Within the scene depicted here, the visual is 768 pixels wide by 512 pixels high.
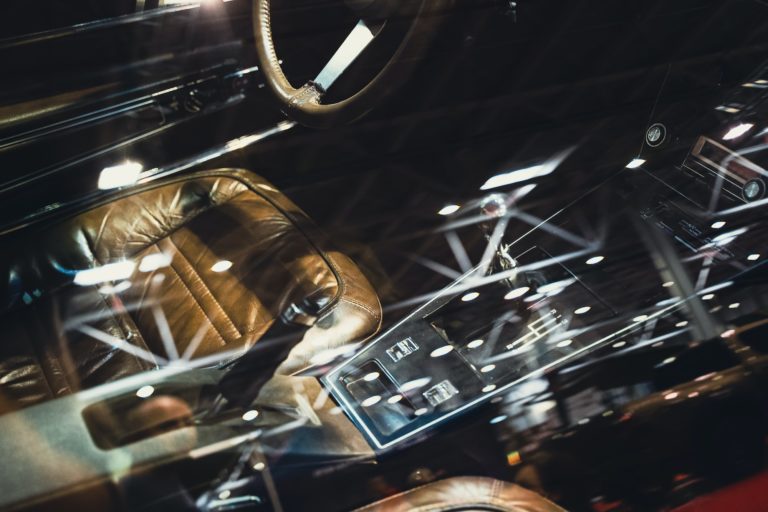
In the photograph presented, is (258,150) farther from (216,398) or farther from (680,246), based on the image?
(680,246)

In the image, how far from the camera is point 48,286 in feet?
4.82

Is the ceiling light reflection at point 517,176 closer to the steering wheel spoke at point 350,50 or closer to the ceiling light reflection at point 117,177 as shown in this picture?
the steering wheel spoke at point 350,50

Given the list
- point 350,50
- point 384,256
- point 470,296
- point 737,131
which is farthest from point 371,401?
point 737,131

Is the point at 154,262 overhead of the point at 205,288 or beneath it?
overhead

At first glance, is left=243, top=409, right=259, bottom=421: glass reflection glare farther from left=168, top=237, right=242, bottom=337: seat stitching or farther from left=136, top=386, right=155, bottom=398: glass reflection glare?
left=168, top=237, right=242, bottom=337: seat stitching

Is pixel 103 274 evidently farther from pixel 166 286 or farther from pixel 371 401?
pixel 371 401

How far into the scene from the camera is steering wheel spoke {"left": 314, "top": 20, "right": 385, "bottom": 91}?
4.27 ft

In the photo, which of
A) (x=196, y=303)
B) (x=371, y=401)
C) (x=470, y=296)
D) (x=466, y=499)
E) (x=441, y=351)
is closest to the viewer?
(x=466, y=499)

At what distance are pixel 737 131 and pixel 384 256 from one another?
2.49 ft

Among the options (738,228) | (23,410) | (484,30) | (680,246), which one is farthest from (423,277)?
(484,30)

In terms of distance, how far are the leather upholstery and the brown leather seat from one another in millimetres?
300

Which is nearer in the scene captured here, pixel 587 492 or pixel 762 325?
pixel 587 492

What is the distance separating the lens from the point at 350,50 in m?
1.32

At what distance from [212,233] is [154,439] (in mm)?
655
